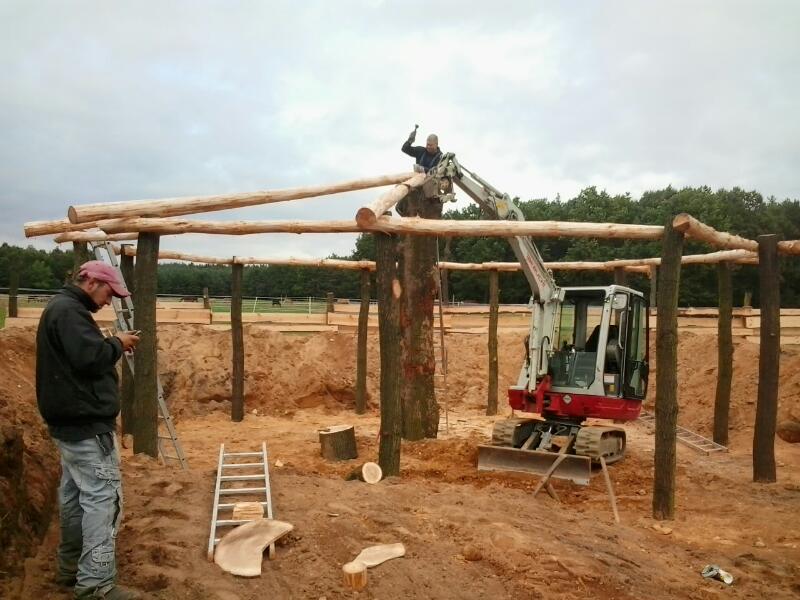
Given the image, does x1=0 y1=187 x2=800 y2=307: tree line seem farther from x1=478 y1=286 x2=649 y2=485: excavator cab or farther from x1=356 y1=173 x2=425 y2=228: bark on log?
x1=356 y1=173 x2=425 y2=228: bark on log

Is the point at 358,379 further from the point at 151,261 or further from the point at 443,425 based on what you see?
the point at 151,261

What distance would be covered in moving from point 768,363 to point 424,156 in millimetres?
5021

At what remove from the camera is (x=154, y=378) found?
6.70 m

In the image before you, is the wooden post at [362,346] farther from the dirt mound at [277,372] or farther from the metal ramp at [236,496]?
the metal ramp at [236,496]

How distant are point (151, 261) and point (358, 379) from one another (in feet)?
22.7

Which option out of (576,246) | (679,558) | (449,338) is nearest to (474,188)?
(679,558)

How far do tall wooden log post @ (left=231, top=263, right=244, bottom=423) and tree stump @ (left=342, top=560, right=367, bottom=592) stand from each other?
329 inches

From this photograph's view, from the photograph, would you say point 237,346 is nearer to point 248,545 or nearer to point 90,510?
point 248,545

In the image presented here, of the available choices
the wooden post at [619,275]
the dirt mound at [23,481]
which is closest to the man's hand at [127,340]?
the dirt mound at [23,481]

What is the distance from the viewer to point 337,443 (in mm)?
9078

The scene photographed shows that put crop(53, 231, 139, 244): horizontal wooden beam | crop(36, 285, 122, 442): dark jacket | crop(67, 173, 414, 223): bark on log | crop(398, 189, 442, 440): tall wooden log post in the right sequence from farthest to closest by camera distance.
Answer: crop(398, 189, 442, 440): tall wooden log post < crop(53, 231, 139, 244): horizontal wooden beam < crop(67, 173, 414, 223): bark on log < crop(36, 285, 122, 442): dark jacket

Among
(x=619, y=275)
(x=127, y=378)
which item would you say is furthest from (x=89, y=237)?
(x=619, y=275)

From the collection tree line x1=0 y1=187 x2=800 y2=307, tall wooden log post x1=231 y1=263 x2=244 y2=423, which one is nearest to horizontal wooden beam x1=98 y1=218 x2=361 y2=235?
tall wooden log post x1=231 y1=263 x2=244 y2=423

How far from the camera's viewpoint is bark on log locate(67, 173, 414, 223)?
242 inches
